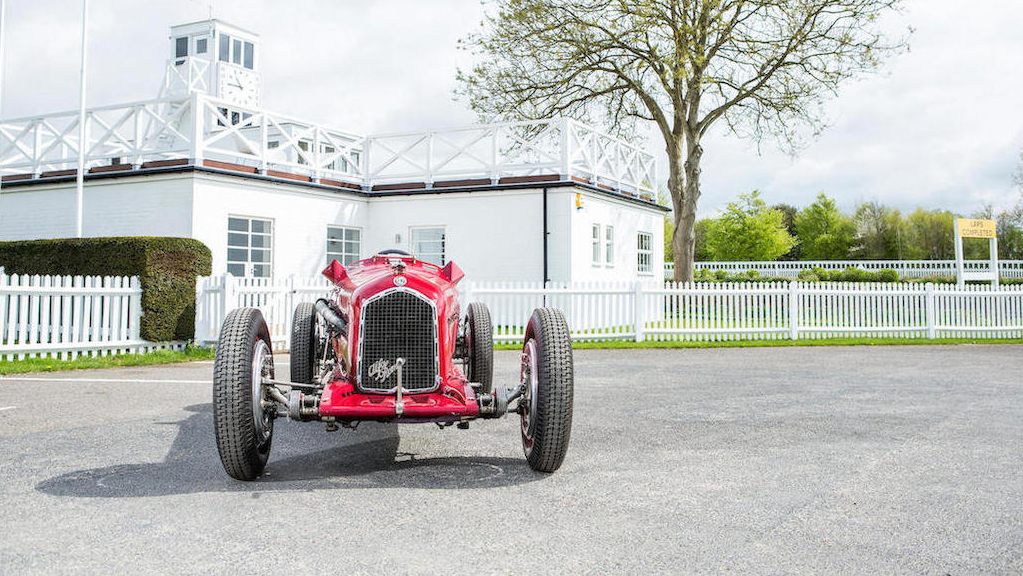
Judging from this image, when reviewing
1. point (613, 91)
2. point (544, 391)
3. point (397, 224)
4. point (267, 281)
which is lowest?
point (544, 391)

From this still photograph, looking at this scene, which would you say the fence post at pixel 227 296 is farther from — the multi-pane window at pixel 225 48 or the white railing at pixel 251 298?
the multi-pane window at pixel 225 48

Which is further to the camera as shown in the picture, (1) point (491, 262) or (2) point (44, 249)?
(1) point (491, 262)

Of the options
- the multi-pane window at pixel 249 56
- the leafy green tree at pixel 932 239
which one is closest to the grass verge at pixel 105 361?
the multi-pane window at pixel 249 56

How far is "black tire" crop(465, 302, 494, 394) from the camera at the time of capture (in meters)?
6.19

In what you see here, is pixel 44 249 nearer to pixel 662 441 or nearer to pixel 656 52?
pixel 662 441

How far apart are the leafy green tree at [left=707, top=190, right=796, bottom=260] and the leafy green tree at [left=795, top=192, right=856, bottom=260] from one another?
37.4 ft

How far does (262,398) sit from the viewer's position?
457 centimetres

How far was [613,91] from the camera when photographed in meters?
22.6

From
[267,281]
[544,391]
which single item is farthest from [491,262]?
[544,391]

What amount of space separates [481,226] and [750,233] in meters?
41.6

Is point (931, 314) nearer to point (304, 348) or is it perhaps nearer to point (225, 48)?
point (304, 348)

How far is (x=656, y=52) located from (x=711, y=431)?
16732 mm

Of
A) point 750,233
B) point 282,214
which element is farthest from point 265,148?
point 750,233

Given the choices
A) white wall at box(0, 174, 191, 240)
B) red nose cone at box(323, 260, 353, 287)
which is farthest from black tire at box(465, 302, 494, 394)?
white wall at box(0, 174, 191, 240)
